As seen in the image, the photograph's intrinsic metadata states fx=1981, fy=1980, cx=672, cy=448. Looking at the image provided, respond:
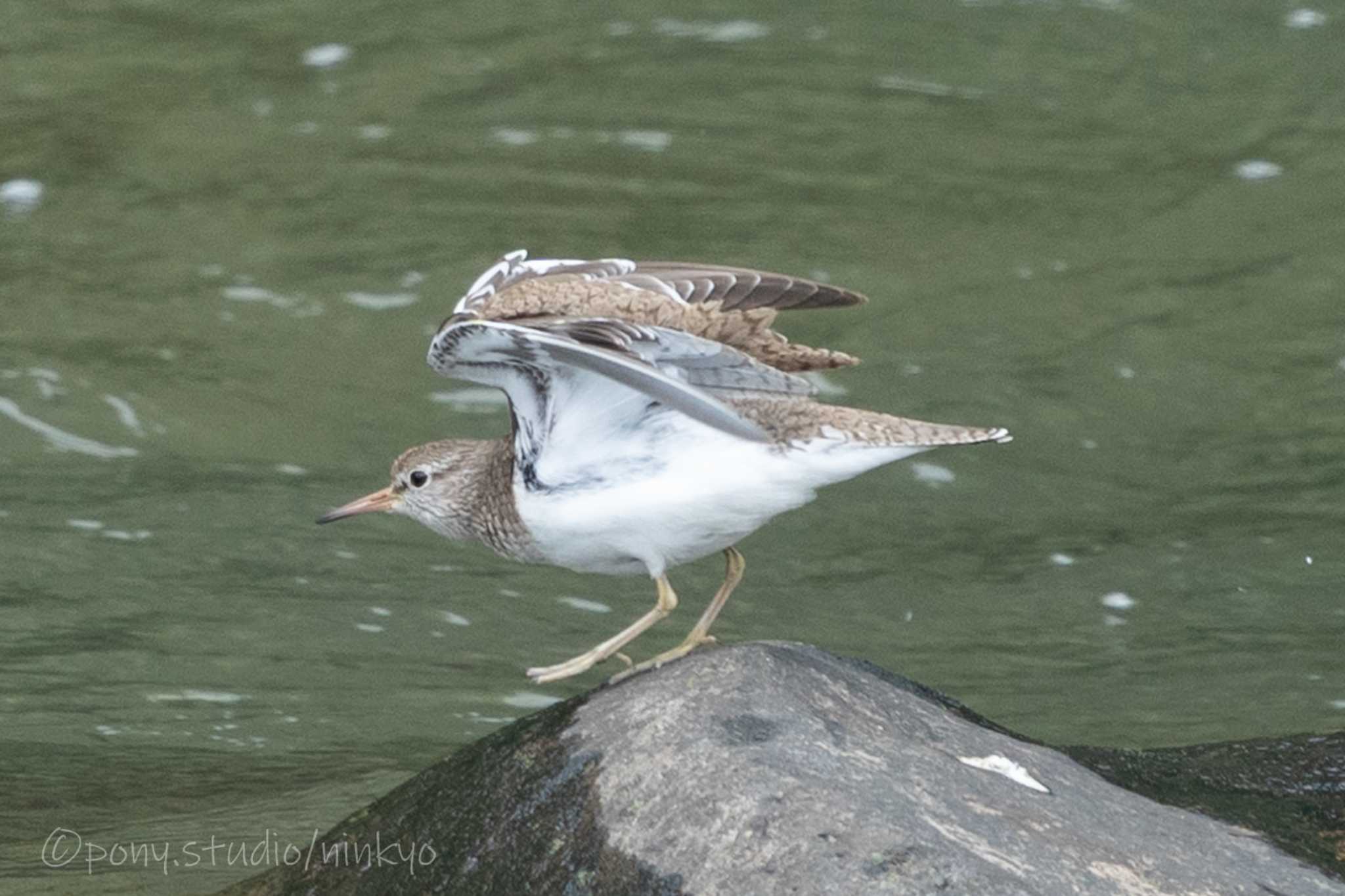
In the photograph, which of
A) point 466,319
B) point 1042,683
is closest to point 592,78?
point 1042,683

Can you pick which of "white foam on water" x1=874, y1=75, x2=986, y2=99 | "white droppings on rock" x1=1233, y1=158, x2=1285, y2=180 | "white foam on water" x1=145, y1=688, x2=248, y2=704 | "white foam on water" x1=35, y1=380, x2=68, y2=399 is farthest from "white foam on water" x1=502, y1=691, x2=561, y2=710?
"white droppings on rock" x1=1233, y1=158, x2=1285, y2=180

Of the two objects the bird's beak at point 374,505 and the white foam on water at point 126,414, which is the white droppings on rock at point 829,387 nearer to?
the white foam on water at point 126,414

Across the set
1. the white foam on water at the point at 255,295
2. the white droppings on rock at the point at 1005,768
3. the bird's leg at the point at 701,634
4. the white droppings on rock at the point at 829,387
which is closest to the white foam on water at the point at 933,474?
the white droppings on rock at the point at 829,387

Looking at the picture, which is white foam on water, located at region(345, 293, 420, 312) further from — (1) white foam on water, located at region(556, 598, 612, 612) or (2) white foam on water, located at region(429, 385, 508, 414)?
(1) white foam on water, located at region(556, 598, 612, 612)

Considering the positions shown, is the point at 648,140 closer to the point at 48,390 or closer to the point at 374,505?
the point at 48,390

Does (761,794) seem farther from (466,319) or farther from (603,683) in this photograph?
(466,319)

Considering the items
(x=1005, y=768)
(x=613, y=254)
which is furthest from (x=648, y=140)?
(x=1005, y=768)

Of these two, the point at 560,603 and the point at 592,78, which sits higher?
the point at 592,78
